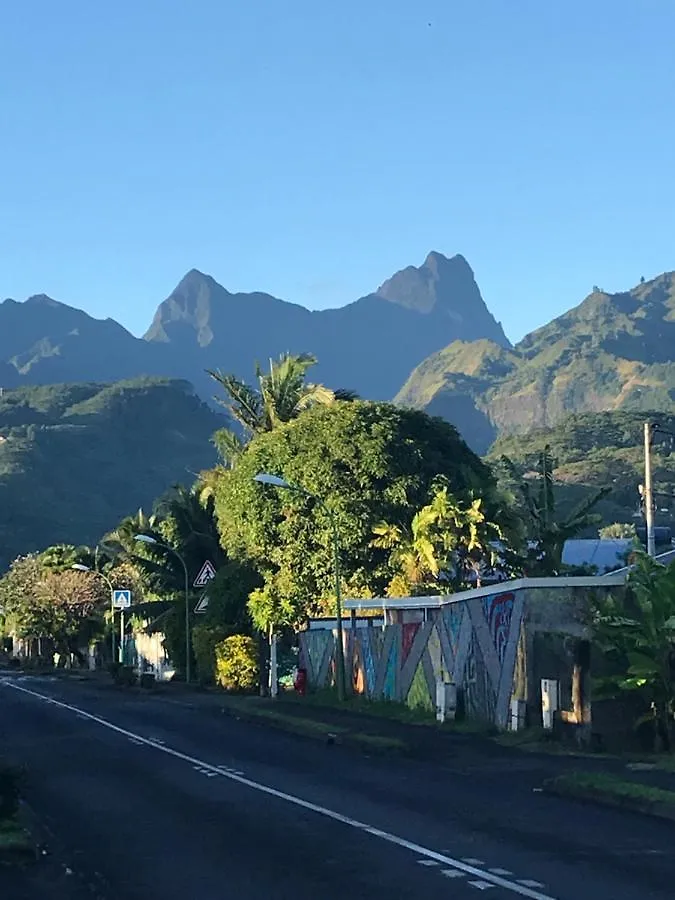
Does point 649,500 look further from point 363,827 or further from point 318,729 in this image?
point 363,827

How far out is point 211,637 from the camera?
51.7 metres

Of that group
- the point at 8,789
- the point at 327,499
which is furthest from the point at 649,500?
the point at 8,789

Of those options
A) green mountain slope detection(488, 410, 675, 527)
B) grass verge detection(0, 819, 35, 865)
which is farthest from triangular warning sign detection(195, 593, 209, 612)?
green mountain slope detection(488, 410, 675, 527)

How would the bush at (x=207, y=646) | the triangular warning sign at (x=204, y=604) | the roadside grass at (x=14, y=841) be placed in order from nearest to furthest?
the roadside grass at (x=14, y=841) → the bush at (x=207, y=646) → the triangular warning sign at (x=204, y=604)

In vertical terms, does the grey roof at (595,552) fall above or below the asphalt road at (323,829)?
above

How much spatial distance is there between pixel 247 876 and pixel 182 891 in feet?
2.60

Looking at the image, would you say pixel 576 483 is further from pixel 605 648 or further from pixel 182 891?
pixel 182 891

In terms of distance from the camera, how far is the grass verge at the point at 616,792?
594 inches

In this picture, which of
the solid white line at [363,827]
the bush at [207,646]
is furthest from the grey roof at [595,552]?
the solid white line at [363,827]

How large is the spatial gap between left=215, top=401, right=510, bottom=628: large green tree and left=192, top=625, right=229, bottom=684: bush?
3.10m

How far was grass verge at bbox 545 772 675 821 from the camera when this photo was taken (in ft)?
49.5

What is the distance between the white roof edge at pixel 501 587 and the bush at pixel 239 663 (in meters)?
9.73

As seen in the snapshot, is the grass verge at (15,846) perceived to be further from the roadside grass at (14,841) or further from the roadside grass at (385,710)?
the roadside grass at (385,710)

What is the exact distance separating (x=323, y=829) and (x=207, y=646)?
38.8m
